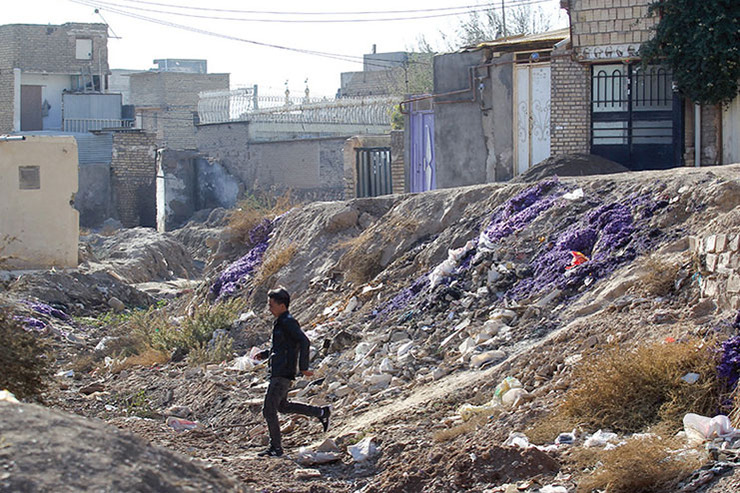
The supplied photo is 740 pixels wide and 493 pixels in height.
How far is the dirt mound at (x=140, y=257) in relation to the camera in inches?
931

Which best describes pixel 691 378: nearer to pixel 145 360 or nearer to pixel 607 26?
pixel 145 360

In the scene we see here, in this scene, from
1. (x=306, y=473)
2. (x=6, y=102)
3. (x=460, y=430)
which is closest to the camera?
(x=306, y=473)

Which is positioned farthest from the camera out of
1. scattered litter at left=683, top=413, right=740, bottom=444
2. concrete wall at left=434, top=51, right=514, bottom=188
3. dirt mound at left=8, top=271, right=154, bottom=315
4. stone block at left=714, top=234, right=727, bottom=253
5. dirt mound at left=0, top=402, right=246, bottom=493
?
concrete wall at left=434, top=51, right=514, bottom=188

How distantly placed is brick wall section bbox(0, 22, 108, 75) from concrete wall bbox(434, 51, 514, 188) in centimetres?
3061

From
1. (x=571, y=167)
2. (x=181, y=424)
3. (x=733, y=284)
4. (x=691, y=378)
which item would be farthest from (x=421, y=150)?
(x=691, y=378)

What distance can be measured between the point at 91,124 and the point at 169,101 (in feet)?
18.3

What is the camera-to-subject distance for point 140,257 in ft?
82.2

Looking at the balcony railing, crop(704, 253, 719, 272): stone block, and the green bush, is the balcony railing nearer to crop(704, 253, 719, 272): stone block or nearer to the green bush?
the green bush

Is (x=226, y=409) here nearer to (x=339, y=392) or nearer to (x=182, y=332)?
(x=339, y=392)

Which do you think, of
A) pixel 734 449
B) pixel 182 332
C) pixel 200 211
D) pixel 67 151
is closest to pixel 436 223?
pixel 182 332

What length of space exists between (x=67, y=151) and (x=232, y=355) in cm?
941

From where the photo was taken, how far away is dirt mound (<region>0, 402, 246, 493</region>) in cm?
341

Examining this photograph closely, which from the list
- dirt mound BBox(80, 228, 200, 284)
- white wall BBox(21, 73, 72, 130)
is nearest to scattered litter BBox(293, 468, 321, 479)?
dirt mound BBox(80, 228, 200, 284)

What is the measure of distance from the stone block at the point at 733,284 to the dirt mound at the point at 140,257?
53.3ft
